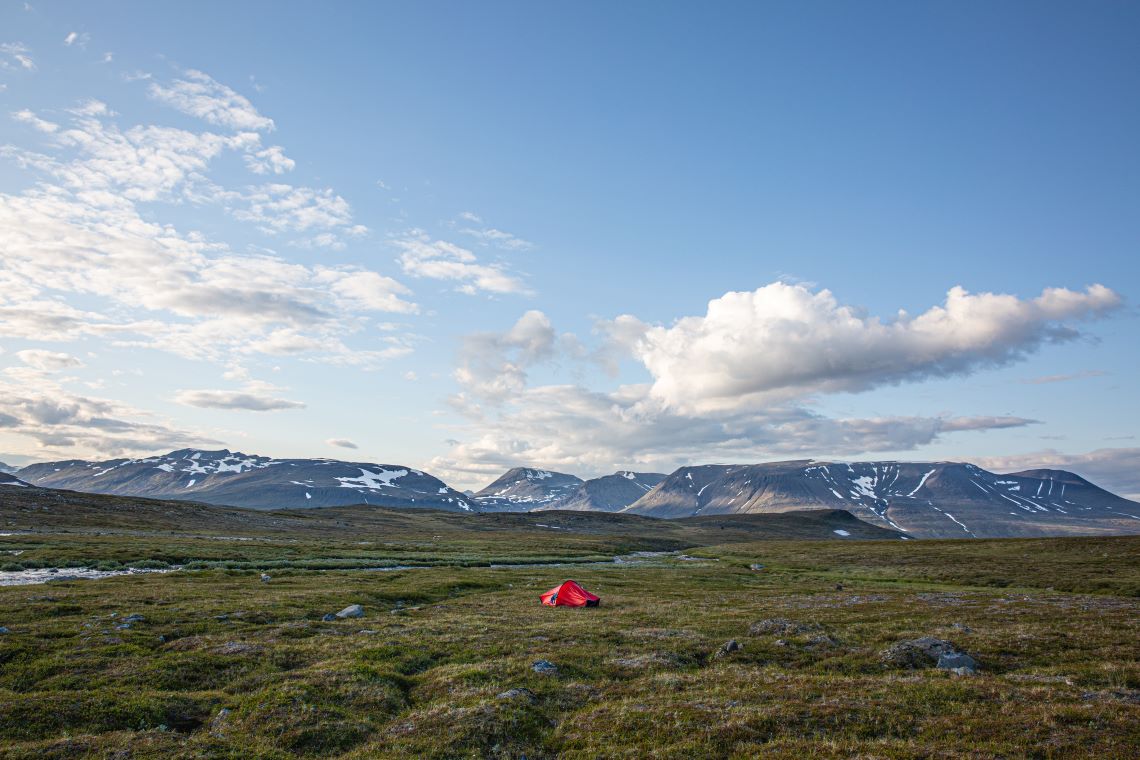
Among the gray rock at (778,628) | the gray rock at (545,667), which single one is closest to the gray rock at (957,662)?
the gray rock at (778,628)

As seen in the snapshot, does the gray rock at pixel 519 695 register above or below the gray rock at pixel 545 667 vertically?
above

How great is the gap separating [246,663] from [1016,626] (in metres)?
37.3

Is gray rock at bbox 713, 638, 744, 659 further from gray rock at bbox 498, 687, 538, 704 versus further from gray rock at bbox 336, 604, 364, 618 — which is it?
gray rock at bbox 336, 604, 364, 618

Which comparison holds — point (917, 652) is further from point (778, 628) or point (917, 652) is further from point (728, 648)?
point (728, 648)

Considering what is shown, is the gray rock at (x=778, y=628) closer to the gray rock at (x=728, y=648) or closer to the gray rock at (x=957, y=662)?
the gray rock at (x=728, y=648)

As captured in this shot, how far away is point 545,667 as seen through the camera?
74.7 ft

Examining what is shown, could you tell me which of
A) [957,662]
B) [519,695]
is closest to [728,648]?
[957,662]

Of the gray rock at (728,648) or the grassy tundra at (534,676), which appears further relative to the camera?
the gray rock at (728,648)

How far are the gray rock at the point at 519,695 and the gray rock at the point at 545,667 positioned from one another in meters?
2.51

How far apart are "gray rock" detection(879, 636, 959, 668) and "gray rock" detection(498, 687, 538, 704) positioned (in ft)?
48.0

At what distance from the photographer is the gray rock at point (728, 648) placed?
A: 25.8m

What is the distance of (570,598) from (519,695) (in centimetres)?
2359

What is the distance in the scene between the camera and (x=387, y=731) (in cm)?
1698

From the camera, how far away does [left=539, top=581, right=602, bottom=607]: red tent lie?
137 ft
